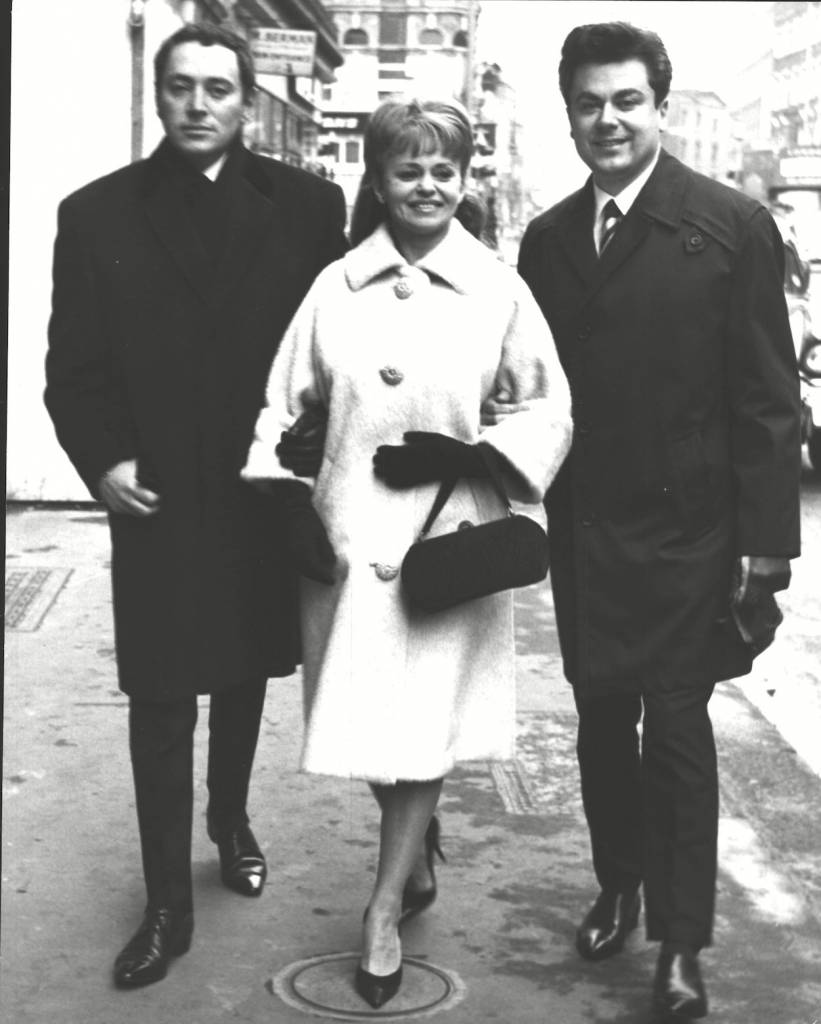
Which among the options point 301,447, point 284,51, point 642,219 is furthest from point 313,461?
point 284,51

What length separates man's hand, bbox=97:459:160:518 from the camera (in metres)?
3.75

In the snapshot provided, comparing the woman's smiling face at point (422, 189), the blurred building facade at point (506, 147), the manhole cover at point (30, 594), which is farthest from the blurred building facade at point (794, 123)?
the blurred building facade at point (506, 147)

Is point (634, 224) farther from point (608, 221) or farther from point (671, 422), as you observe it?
point (671, 422)

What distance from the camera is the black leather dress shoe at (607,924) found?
3.89 metres

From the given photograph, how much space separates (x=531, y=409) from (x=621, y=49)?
0.75 metres

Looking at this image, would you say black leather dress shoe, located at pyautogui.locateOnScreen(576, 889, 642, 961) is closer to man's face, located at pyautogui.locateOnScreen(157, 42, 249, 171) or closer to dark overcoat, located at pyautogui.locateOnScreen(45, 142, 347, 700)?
dark overcoat, located at pyautogui.locateOnScreen(45, 142, 347, 700)

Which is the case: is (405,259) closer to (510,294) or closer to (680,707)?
(510,294)

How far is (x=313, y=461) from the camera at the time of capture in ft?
11.9

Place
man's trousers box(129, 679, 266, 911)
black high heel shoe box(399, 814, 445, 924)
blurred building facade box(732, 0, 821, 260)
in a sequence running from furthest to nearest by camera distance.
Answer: blurred building facade box(732, 0, 821, 260), black high heel shoe box(399, 814, 445, 924), man's trousers box(129, 679, 266, 911)

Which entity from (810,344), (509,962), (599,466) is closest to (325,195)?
(599,466)

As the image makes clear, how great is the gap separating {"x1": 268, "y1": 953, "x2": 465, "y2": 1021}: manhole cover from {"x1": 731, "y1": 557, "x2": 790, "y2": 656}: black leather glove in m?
0.96

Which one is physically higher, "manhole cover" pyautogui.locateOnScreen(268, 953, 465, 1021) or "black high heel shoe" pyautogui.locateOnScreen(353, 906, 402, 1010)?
"black high heel shoe" pyautogui.locateOnScreen(353, 906, 402, 1010)

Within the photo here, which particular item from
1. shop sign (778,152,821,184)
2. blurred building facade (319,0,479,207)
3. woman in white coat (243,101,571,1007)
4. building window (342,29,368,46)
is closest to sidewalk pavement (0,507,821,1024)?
woman in white coat (243,101,571,1007)

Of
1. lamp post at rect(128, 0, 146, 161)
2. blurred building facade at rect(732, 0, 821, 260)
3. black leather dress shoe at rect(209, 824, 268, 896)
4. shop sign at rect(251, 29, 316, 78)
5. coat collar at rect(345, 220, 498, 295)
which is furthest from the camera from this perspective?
blurred building facade at rect(732, 0, 821, 260)
